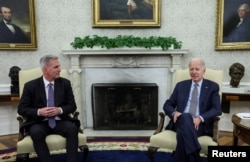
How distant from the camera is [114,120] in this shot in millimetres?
4539

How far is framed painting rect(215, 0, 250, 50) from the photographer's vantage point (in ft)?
13.9

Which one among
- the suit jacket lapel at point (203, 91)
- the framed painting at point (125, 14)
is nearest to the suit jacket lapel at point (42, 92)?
the suit jacket lapel at point (203, 91)

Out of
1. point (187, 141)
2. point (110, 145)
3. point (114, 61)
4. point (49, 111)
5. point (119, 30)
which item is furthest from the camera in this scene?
point (119, 30)

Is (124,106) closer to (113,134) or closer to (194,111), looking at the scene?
(113,134)

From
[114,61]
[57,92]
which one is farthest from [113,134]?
[57,92]

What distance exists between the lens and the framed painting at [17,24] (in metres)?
4.25

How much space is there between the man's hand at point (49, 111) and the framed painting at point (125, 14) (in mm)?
2145

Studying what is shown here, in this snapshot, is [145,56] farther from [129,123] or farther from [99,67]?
[129,123]

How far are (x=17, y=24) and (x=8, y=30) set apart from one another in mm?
176

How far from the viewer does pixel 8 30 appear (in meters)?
4.29

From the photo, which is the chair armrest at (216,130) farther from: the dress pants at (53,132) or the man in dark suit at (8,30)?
the man in dark suit at (8,30)

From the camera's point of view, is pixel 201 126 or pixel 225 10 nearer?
pixel 201 126

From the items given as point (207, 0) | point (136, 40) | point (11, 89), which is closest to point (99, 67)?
point (136, 40)

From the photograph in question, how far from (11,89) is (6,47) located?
2.52ft
